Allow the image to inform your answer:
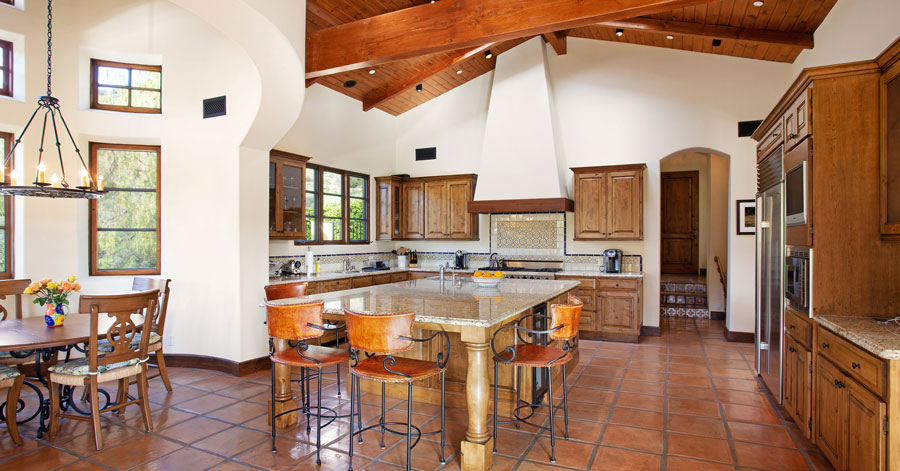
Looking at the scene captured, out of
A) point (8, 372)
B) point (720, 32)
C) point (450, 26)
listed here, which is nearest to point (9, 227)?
point (8, 372)

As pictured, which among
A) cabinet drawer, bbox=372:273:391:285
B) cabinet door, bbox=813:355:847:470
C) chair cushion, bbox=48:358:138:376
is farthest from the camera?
cabinet drawer, bbox=372:273:391:285

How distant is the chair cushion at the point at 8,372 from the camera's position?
3140mm

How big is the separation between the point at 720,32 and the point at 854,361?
4.34 m

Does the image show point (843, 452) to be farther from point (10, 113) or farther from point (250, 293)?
point (10, 113)

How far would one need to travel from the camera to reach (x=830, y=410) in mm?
2697

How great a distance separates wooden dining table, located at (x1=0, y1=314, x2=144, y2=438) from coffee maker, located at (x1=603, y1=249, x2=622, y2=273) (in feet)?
18.4

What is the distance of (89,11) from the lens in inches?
194

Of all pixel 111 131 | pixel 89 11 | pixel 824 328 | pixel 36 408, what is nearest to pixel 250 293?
pixel 36 408

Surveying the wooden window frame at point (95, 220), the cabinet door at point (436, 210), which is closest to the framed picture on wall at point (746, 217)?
the cabinet door at point (436, 210)

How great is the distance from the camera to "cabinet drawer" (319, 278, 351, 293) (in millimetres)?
5818

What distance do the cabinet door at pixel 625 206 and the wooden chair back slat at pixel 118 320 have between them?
5.52 m

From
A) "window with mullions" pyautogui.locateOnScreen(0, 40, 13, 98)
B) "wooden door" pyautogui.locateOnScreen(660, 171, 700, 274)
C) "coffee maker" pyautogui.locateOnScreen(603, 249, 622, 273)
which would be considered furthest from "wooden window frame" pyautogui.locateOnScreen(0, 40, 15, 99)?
"wooden door" pyautogui.locateOnScreen(660, 171, 700, 274)

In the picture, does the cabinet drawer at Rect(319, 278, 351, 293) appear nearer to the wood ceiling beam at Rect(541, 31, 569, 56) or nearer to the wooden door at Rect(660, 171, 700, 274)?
the wood ceiling beam at Rect(541, 31, 569, 56)

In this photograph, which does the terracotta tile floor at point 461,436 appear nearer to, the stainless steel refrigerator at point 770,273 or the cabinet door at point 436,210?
the stainless steel refrigerator at point 770,273
